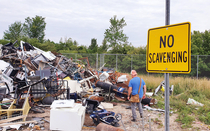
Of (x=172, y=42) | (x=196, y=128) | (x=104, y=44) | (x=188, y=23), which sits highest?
(x=104, y=44)

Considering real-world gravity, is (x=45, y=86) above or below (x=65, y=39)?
below

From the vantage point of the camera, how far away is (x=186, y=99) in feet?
26.3

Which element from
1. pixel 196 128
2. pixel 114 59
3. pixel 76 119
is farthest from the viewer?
pixel 114 59

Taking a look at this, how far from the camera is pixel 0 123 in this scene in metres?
4.55

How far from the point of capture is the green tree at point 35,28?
3216 centimetres

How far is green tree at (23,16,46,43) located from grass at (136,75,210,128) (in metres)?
27.6

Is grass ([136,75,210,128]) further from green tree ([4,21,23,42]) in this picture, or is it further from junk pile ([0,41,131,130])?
green tree ([4,21,23,42])

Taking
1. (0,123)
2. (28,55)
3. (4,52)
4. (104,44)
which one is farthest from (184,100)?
(104,44)

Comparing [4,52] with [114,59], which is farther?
[114,59]

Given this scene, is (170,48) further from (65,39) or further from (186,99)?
(65,39)

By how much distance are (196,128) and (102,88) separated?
4303 millimetres

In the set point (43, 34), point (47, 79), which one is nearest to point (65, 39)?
point (43, 34)

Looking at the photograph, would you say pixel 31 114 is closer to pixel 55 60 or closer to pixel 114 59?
pixel 55 60

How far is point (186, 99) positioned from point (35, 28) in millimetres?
30250
